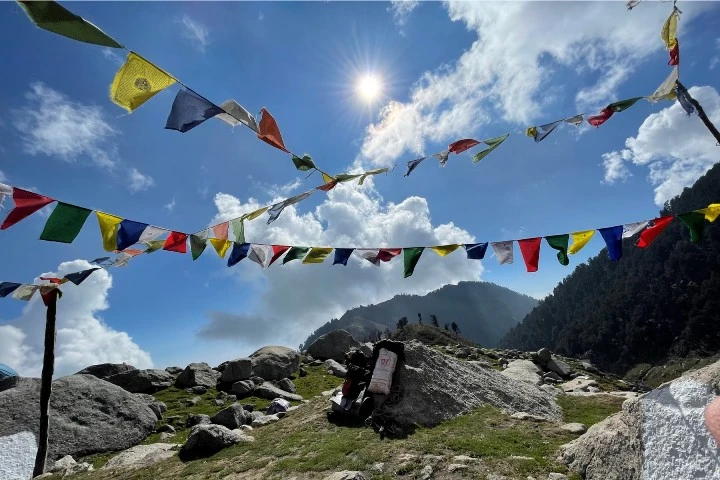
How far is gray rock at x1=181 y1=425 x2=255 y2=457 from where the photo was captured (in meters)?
14.0

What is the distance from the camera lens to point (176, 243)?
1275 centimetres

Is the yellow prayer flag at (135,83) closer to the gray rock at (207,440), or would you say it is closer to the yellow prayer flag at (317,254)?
the yellow prayer flag at (317,254)

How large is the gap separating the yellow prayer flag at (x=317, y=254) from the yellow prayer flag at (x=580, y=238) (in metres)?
7.46

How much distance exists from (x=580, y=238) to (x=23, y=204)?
14.5 m

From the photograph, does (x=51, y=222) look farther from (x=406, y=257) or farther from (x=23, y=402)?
(x=23, y=402)

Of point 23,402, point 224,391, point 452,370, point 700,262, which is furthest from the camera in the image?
point 700,262

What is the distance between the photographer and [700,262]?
186 metres

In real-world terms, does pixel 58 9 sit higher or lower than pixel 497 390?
higher

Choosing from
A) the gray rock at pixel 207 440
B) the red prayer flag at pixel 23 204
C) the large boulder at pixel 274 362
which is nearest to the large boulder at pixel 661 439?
the gray rock at pixel 207 440

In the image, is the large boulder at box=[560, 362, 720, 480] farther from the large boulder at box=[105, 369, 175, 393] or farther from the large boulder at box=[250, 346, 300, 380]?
the large boulder at box=[105, 369, 175, 393]

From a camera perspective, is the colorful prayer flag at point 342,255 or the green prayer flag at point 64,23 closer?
the green prayer flag at point 64,23

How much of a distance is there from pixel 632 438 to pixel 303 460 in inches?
303

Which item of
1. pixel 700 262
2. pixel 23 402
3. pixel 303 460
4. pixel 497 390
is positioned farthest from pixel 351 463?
pixel 700 262

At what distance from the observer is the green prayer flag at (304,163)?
10389 mm
